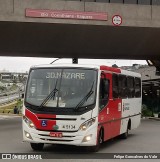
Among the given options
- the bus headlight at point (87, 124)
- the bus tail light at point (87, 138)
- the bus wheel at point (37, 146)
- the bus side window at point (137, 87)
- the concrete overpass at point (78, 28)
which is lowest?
the bus wheel at point (37, 146)

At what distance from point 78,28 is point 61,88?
539 inches

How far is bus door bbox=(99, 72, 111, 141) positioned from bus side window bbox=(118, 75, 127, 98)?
5.73ft

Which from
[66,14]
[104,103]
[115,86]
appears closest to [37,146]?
[104,103]

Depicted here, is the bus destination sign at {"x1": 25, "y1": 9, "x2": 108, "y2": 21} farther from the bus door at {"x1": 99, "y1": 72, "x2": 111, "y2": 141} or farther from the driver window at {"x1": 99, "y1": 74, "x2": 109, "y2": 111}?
the driver window at {"x1": 99, "y1": 74, "x2": 109, "y2": 111}

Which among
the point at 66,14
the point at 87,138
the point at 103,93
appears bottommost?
the point at 87,138

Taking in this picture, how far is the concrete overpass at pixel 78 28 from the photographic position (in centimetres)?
2419

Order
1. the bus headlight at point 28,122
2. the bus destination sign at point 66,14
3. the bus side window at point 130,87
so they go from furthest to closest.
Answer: the bus destination sign at point 66,14
the bus side window at point 130,87
the bus headlight at point 28,122

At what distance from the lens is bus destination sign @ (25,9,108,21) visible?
24109 millimetres

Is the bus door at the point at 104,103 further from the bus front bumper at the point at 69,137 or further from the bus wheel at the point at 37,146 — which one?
the bus wheel at the point at 37,146

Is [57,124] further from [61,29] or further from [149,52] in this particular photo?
[149,52]

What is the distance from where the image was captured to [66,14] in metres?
24.5

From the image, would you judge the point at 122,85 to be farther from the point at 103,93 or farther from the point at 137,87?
the point at 137,87

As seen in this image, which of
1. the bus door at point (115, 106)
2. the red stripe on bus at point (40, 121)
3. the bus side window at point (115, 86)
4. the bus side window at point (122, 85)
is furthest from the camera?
the bus side window at point (122, 85)

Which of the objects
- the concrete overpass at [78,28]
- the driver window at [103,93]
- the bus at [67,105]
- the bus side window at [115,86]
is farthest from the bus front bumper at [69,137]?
the concrete overpass at [78,28]
